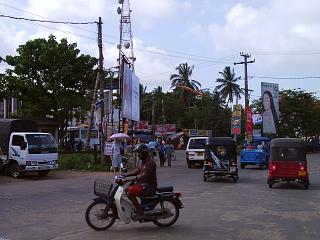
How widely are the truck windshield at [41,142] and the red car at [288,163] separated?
11.0m

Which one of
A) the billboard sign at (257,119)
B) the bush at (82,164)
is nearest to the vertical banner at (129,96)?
the bush at (82,164)

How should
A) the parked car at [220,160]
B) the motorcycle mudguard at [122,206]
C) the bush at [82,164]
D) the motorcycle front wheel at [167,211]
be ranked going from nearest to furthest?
the motorcycle mudguard at [122,206] → the motorcycle front wheel at [167,211] → the parked car at [220,160] → the bush at [82,164]

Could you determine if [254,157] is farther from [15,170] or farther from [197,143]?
[15,170]

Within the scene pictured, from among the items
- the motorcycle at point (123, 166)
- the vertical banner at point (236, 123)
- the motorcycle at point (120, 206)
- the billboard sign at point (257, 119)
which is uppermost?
the billboard sign at point (257, 119)

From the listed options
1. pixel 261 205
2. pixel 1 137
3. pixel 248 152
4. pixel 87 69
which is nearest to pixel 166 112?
pixel 87 69

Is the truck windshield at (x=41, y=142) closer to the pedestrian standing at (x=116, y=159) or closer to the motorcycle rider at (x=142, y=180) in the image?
the pedestrian standing at (x=116, y=159)

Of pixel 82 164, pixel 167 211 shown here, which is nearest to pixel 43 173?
pixel 82 164

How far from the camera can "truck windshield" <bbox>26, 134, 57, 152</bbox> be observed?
2477 cm

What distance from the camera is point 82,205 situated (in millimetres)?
14328

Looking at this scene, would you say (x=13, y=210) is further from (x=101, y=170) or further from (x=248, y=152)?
(x=248, y=152)

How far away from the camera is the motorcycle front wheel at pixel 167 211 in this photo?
34.6 ft

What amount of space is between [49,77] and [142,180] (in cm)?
3535

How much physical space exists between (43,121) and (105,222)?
111 feet

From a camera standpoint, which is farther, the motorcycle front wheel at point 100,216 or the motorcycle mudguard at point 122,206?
the motorcycle front wheel at point 100,216
